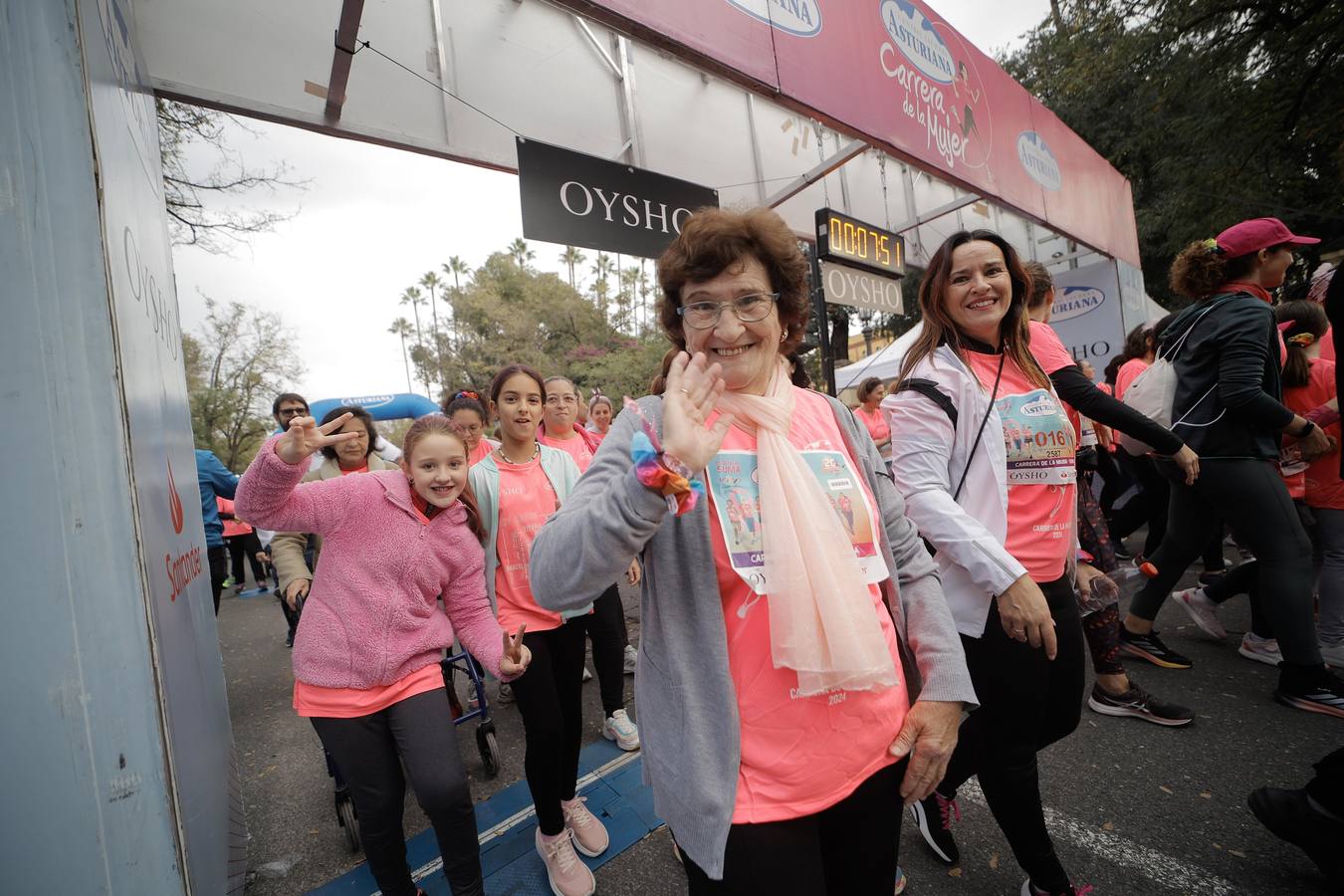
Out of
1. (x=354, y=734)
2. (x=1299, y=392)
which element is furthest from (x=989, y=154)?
(x=354, y=734)

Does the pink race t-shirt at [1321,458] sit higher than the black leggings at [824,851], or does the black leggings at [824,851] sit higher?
the pink race t-shirt at [1321,458]

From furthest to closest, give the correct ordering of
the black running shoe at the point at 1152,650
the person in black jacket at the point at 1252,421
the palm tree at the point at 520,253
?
the palm tree at the point at 520,253
the black running shoe at the point at 1152,650
the person in black jacket at the point at 1252,421

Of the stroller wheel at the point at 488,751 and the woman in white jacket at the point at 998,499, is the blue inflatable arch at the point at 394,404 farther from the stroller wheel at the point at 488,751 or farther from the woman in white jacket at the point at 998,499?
the woman in white jacket at the point at 998,499

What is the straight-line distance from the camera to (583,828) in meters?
2.37

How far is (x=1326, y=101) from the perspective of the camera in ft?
31.7

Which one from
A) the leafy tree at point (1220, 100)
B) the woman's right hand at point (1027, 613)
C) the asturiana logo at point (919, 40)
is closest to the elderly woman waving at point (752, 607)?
the woman's right hand at point (1027, 613)

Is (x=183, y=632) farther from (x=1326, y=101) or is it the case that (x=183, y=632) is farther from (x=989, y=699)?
(x=1326, y=101)

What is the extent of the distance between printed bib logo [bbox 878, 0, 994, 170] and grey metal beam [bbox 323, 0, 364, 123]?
3926 mm

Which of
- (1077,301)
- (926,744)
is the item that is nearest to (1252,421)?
(926,744)

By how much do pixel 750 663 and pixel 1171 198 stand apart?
16.3 m

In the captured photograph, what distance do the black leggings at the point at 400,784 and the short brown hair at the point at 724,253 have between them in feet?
5.24

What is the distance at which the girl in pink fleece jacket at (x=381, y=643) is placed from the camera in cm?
181

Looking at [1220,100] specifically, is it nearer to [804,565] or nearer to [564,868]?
[804,565]

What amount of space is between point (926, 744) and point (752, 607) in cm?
52
